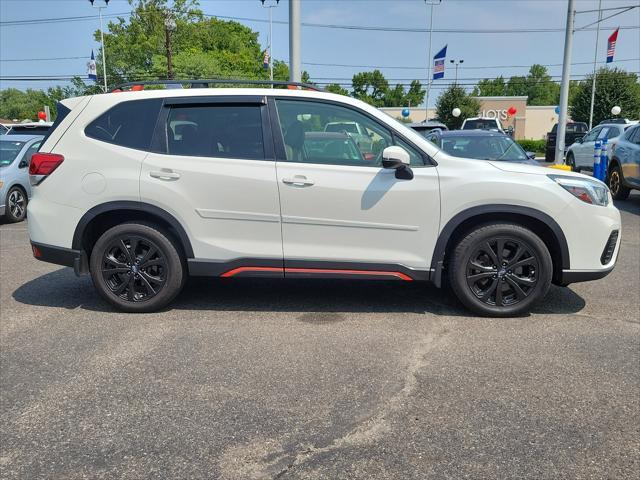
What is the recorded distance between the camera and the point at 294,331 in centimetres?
450

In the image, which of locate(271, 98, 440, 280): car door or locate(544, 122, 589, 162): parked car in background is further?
locate(544, 122, 589, 162): parked car in background

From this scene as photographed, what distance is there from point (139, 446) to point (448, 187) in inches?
117

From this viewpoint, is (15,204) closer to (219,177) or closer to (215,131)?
(215,131)

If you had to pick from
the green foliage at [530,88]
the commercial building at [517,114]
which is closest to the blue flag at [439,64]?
the commercial building at [517,114]

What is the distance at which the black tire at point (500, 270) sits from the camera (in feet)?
15.0

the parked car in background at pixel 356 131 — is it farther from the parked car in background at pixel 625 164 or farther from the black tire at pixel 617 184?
the black tire at pixel 617 184

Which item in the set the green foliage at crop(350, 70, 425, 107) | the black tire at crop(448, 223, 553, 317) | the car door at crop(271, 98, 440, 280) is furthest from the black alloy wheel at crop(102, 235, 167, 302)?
the green foliage at crop(350, 70, 425, 107)

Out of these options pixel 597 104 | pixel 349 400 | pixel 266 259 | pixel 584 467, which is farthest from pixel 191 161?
pixel 597 104

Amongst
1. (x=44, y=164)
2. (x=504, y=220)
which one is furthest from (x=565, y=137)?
(x=44, y=164)

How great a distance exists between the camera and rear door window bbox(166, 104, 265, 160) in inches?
184

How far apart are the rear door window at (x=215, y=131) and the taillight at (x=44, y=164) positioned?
0.99m

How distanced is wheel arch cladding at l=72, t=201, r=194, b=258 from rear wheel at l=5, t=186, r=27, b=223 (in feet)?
21.4

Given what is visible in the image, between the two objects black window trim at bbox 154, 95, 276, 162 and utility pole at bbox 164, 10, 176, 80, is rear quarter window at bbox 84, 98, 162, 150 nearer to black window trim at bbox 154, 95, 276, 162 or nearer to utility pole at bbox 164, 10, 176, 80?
black window trim at bbox 154, 95, 276, 162

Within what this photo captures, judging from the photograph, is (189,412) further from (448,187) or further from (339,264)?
(448,187)
